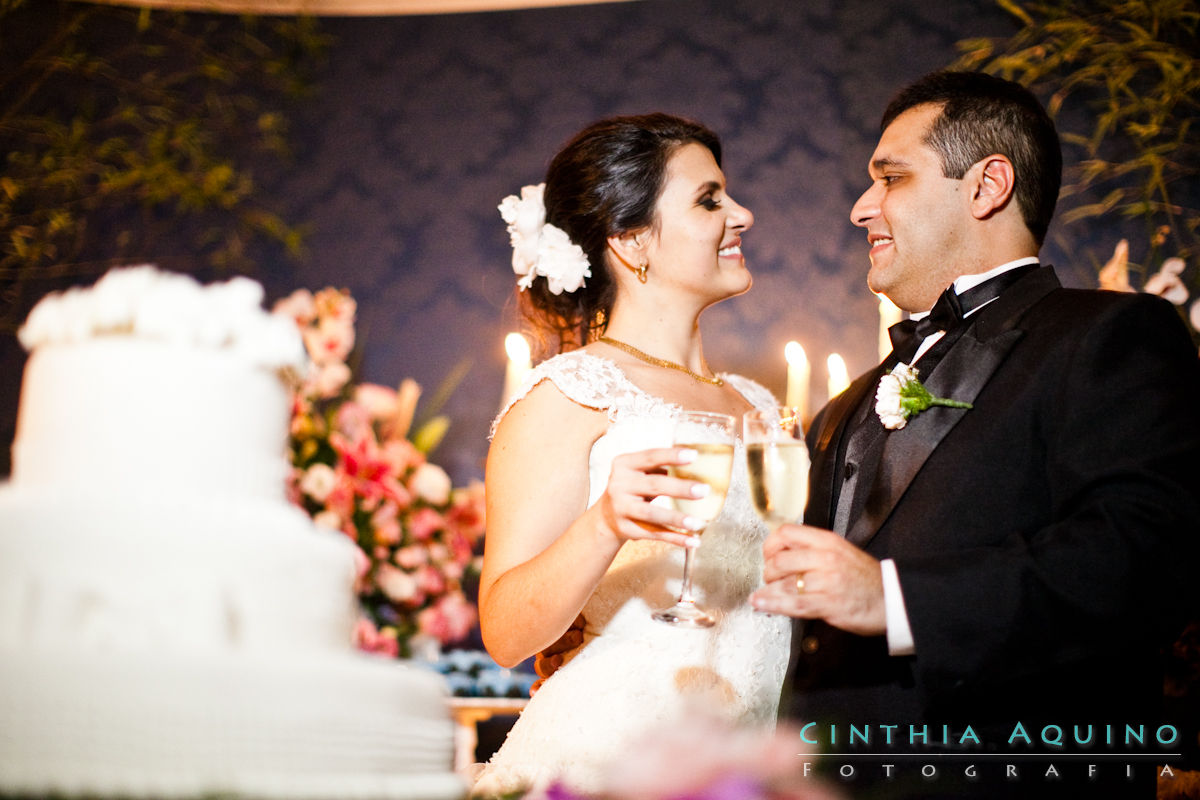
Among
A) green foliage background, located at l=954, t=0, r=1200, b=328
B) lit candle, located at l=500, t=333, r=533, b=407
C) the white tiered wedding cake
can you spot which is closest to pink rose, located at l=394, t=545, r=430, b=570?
lit candle, located at l=500, t=333, r=533, b=407

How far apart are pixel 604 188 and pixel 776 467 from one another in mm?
1388

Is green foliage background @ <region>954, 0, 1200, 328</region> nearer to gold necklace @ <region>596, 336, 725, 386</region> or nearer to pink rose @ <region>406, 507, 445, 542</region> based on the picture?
gold necklace @ <region>596, 336, 725, 386</region>

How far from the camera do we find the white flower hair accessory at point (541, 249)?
2.92m

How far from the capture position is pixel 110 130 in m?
4.96

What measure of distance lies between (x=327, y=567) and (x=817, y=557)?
33.6 inches

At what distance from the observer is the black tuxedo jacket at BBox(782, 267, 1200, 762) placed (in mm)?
1797

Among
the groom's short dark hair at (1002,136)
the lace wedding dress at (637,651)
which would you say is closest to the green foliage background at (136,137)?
the lace wedding dress at (637,651)

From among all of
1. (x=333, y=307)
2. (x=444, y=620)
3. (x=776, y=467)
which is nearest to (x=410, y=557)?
(x=444, y=620)

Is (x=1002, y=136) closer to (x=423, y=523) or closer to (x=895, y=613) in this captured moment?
(x=895, y=613)

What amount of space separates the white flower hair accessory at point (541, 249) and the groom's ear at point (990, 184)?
1.05m

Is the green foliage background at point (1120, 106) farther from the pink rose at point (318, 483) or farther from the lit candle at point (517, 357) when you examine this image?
the pink rose at point (318, 483)

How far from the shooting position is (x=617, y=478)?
1812mm

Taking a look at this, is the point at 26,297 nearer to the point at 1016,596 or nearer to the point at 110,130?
the point at 110,130

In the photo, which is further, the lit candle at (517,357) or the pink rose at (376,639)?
the pink rose at (376,639)
